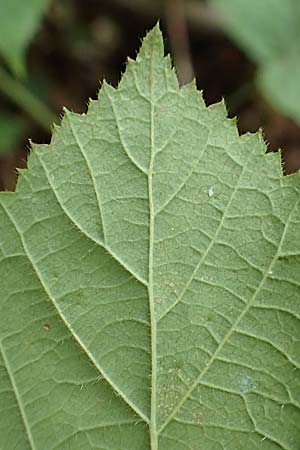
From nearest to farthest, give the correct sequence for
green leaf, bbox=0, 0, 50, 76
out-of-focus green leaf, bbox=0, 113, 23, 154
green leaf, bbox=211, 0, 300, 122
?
green leaf, bbox=0, 0, 50, 76 < green leaf, bbox=211, 0, 300, 122 < out-of-focus green leaf, bbox=0, 113, 23, 154

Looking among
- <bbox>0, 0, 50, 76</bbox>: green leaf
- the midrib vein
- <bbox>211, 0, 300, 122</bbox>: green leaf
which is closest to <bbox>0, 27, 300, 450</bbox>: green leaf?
the midrib vein

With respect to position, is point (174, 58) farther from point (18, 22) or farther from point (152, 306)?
point (152, 306)

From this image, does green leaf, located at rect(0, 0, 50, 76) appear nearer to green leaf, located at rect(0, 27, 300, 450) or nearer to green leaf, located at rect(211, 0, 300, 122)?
green leaf, located at rect(211, 0, 300, 122)

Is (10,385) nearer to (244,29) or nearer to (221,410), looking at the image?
(221,410)

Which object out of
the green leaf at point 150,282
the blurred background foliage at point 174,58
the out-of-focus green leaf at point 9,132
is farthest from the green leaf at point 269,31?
the green leaf at point 150,282

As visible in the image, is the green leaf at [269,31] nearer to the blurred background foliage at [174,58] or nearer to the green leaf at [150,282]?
the blurred background foliage at [174,58]

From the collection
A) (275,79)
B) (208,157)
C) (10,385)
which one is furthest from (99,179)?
(275,79)
